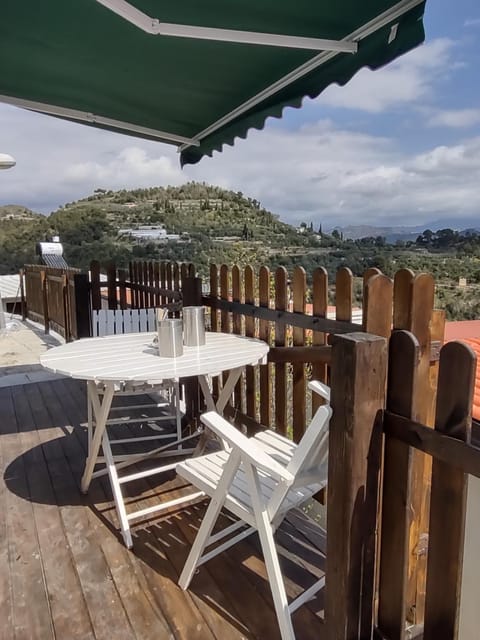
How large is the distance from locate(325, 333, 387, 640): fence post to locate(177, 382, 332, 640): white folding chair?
0.16 m

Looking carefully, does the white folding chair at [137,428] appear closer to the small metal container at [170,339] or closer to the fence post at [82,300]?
the small metal container at [170,339]

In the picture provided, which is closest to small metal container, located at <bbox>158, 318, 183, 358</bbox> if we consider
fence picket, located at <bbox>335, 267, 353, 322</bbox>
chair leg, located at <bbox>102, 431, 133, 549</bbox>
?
chair leg, located at <bbox>102, 431, 133, 549</bbox>

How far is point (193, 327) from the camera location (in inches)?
103

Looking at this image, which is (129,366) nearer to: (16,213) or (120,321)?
(120,321)

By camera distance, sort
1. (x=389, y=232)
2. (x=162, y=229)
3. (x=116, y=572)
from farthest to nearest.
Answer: (x=162, y=229), (x=389, y=232), (x=116, y=572)

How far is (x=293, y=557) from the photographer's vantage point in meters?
2.07

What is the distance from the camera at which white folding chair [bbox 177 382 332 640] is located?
146cm

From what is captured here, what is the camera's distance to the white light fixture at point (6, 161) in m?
5.32

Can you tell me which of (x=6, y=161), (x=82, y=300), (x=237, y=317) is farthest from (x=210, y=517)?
(x=6, y=161)

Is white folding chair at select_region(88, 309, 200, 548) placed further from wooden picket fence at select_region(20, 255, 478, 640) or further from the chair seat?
wooden picket fence at select_region(20, 255, 478, 640)

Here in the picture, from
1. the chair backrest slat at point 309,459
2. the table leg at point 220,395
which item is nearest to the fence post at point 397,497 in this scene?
the chair backrest slat at point 309,459

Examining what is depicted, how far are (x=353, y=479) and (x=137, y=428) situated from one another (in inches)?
102

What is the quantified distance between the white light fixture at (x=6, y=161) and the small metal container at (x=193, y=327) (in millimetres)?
3945

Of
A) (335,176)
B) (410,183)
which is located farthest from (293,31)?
(410,183)
